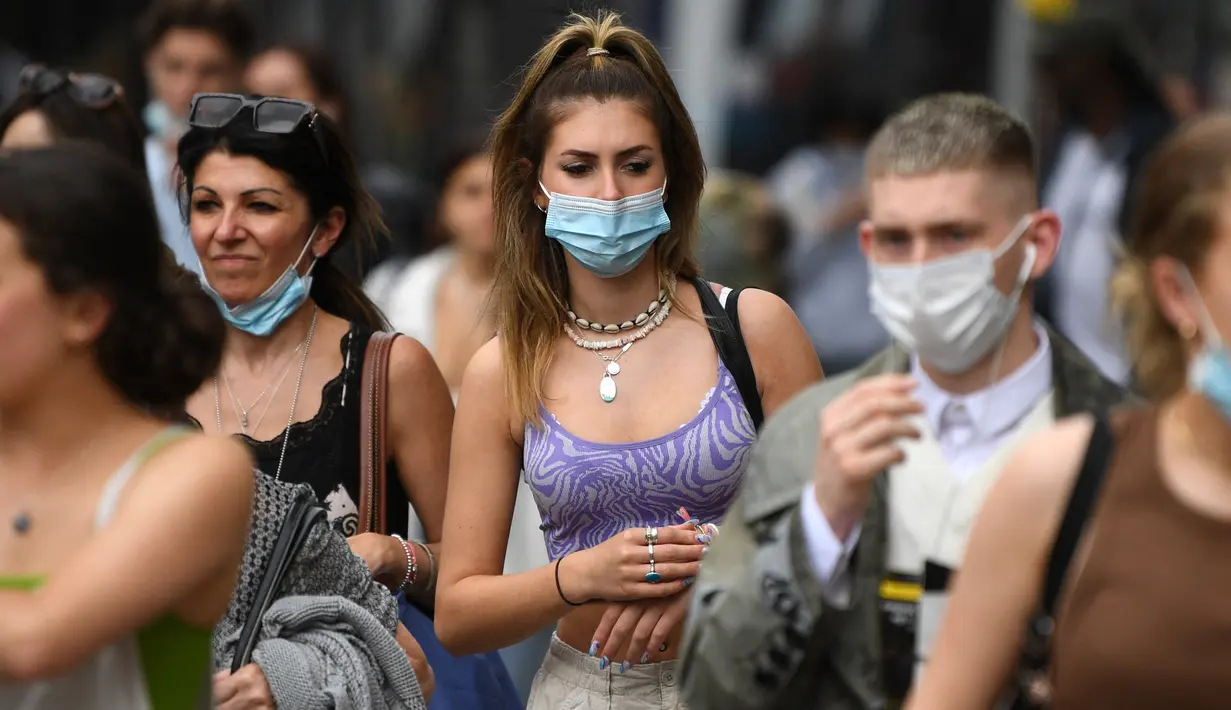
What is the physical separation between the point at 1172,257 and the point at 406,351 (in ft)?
6.67

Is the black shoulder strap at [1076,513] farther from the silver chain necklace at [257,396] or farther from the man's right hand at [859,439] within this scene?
the silver chain necklace at [257,396]

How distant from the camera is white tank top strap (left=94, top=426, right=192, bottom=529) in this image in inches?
108

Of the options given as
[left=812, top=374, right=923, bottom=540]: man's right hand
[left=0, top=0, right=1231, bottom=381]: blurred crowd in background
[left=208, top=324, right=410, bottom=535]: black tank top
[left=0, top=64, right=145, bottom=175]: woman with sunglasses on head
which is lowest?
[left=0, top=0, right=1231, bottom=381]: blurred crowd in background

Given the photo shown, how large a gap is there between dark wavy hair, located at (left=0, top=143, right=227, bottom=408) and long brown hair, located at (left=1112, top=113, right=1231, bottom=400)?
4.77 ft

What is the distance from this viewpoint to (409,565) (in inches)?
156

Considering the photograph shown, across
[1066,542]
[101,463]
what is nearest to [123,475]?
[101,463]

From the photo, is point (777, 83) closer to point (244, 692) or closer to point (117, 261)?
point (244, 692)

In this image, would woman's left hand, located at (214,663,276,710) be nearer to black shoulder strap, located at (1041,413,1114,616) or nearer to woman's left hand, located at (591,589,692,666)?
woman's left hand, located at (591,589,692,666)

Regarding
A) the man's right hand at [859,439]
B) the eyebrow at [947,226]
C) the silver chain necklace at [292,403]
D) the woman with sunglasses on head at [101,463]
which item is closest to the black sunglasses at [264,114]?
the silver chain necklace at [292,403]

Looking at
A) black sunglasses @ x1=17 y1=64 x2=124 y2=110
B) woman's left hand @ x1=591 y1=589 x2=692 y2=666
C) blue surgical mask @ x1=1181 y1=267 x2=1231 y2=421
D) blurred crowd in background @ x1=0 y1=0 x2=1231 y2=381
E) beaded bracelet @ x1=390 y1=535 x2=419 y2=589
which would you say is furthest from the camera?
blurred crowd in background @ x1=0 y1=0 x2=1231 y2=381

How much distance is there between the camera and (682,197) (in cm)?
396

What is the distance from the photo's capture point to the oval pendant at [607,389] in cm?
377

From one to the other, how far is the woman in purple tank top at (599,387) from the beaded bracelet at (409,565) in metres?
0.16

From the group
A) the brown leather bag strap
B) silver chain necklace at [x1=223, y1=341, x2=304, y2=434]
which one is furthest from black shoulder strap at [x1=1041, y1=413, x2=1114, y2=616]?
silver chain necklace at [x1=223, y1=341, x2=304, y2=434]
